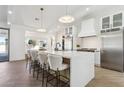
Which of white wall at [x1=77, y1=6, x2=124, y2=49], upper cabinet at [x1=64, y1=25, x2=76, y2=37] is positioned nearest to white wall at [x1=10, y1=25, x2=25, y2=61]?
upper cabinet at [x1=64, y1=25, x2=76, y2=37]

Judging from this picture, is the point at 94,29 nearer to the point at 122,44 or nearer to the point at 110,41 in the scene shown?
the point at 110,41

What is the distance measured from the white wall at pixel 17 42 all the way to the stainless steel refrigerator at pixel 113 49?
5.69 metres

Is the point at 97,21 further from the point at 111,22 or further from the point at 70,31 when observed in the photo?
the point at 70,31

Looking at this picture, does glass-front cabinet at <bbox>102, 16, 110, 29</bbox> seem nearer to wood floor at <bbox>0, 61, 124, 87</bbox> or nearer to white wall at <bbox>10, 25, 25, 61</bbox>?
wood floor at <bbox>0, 61, 124, 87</bbox>

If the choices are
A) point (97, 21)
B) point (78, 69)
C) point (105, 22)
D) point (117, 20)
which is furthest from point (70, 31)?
point (78, 69)

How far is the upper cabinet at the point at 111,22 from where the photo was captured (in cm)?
510

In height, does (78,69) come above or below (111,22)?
below

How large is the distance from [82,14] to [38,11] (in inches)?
111

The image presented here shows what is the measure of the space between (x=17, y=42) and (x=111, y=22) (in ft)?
20.5

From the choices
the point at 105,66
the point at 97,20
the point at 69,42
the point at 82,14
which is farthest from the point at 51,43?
the point at 105,66

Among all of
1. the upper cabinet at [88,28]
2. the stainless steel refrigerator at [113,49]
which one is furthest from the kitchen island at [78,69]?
the upper cabinet at [88,28]

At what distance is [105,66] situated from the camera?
5.58m

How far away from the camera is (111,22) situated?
5.45 m

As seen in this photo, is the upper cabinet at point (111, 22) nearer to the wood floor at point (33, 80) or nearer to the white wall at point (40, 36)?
the wood floor at point (33, 80)
